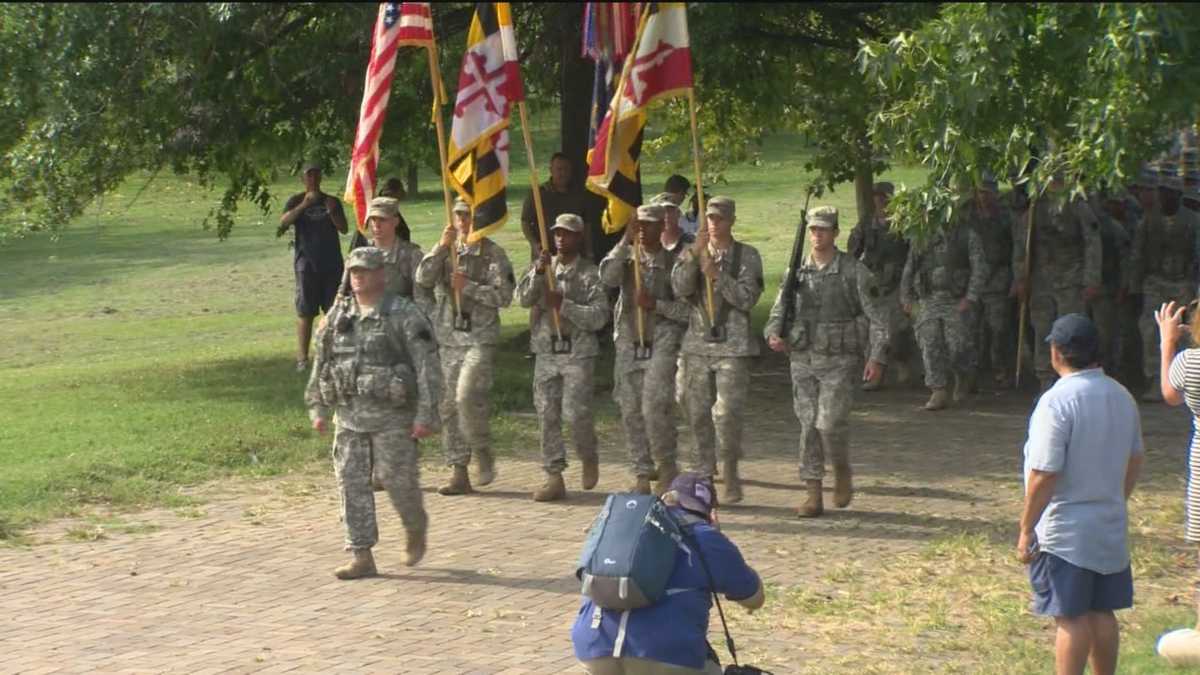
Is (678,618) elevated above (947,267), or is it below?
below

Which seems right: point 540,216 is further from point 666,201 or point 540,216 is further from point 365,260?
point 365,260

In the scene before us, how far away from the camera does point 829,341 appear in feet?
41.3

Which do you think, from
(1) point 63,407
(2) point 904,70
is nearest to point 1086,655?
(2) point 904,70

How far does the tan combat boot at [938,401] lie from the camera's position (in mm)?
17562

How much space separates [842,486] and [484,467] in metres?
2.66

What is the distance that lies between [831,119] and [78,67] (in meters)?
8.84

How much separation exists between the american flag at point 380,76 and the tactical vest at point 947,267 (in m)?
6.83

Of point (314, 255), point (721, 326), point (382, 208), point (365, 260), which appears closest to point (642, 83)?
point (721, 326)

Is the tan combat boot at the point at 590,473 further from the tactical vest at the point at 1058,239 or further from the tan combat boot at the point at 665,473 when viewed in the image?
the tactical vest at the point at 1058,239

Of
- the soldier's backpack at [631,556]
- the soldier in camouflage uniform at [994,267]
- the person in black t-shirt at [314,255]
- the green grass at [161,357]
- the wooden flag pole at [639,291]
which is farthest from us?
the person in black t-shirt at [314,255]

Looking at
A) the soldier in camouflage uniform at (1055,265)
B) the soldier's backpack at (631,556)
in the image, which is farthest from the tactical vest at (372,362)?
Result: the soldier in camouflage uniform at (1055,265)

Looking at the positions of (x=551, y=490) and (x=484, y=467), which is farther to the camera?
(x=484, y=467)

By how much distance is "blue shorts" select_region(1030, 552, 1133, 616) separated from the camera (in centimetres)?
786

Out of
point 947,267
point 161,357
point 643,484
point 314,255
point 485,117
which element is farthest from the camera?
point 161,357
